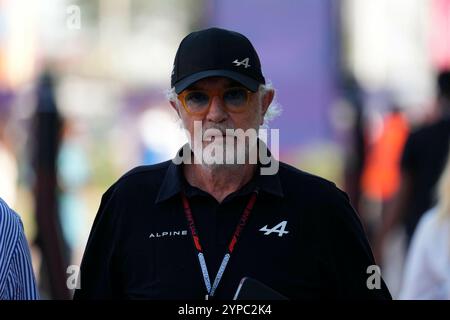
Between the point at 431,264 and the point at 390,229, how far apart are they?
133 inches

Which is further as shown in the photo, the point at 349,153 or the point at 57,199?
the point at 349,153

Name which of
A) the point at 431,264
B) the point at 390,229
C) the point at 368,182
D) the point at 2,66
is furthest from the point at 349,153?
the point at 431,264

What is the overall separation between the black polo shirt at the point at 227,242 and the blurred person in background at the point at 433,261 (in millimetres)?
1684

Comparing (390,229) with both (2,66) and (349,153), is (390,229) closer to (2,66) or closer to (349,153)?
(349,153)

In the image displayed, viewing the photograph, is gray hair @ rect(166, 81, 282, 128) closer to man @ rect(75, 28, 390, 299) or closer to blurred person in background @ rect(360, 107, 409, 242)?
man @ rect(75, 28, 390, 299)

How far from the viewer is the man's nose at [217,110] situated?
4082mm

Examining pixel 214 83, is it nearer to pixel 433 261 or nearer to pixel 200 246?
pixel 200 246

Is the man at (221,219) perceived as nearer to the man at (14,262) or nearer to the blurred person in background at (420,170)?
the man at (14,262)

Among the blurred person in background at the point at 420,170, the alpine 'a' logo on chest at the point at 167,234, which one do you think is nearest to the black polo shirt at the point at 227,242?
the alpine 'a' logo on chest at the point at 167,234

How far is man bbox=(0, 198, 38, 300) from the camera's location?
3.80m

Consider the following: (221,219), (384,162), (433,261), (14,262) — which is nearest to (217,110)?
(221,219)

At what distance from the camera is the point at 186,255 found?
13.1 feet

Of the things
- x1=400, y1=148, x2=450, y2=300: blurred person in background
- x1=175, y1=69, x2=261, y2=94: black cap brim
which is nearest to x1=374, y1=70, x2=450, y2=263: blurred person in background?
x1=400, y1=148, x2=450, y2=300: blurred person in background

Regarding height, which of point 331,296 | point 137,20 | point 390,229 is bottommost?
point 390,229
